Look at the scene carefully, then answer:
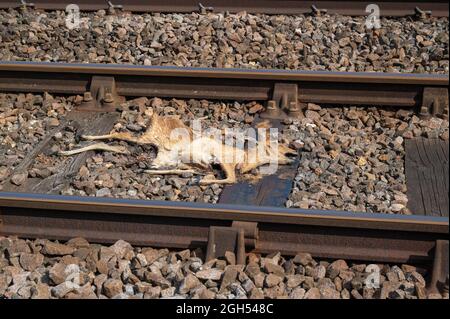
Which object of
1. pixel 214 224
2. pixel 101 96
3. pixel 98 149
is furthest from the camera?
pixel 101 96

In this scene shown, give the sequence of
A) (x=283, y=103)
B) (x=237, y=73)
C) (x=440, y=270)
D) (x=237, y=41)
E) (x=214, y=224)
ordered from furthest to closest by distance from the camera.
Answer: (x=237, y=41) → (x=237, y=73) → (x=283, y=103) → (x=214, y=224) → (x=440, y=270)

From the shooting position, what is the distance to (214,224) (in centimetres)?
485

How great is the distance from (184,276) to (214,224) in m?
0.40

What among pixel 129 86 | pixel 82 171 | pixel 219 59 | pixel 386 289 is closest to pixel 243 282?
pixel 386 289

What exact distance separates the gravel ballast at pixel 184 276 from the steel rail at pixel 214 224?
3.1 inches

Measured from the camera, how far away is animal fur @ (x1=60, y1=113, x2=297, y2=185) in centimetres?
559

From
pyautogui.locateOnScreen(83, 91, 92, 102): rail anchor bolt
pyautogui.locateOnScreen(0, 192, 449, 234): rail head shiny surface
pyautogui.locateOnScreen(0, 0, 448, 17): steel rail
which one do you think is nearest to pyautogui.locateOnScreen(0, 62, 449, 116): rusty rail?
pyautogui.locateOnScreen(83, 91, 92, 102): rail anchor bolt

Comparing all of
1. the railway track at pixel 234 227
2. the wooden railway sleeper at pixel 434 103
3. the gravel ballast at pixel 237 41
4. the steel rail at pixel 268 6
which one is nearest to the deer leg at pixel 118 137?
the railway track at pixel 234 227

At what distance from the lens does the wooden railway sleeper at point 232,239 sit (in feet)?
15.4

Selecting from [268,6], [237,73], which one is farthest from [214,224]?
[268,6]

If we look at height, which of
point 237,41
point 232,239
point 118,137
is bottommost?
point 232,239

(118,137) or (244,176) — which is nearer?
(244,176)

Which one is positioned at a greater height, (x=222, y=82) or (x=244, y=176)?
(x=222, y=82)

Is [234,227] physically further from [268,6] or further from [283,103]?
[268,6]
